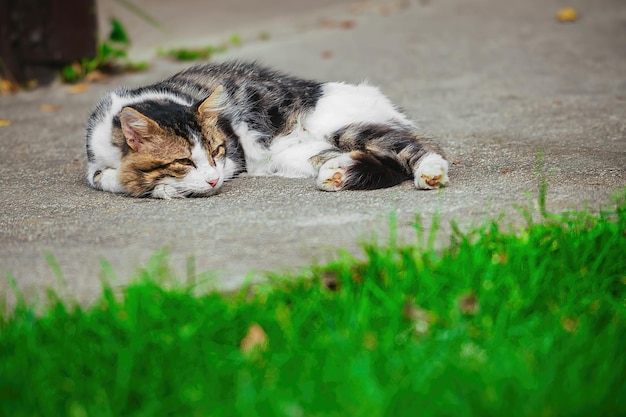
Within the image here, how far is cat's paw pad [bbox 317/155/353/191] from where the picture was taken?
354cm

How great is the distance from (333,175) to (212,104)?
70 centimetres

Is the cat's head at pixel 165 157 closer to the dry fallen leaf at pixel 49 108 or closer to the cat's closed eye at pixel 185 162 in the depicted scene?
the cat's closed eye at pixel 185 162

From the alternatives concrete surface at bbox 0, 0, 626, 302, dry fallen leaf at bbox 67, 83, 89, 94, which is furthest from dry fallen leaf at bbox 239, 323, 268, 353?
dry fallen leaf at bbox 67, 83, 89, 94

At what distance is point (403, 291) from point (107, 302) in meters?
0.89

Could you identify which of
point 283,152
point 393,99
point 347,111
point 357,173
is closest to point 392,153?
point 357,173

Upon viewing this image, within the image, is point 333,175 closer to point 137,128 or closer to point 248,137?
point 248,137

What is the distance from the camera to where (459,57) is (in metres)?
6.78

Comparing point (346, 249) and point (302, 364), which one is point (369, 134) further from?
point (302, 364)

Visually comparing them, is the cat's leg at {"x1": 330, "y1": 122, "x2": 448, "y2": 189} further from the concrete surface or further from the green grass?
the green grass

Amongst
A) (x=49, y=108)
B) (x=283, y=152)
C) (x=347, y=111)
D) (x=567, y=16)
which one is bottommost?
(x=49, y=108)

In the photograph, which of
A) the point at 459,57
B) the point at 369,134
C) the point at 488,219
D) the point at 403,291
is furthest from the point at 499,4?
the point at 403,291

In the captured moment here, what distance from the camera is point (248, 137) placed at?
4.07 m

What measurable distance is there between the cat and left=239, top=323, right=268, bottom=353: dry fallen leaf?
4.16 ft

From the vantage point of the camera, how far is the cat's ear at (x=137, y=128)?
11.5 ft
